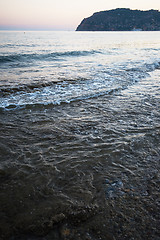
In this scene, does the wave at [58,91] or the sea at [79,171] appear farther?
the wave at [58,91]

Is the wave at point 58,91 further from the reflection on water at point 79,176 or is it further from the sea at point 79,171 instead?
the reflection on water at point 79,176

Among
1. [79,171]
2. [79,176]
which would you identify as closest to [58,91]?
[79,171]

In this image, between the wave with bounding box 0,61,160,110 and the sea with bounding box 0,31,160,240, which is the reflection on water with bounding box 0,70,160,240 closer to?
the sea with bounding box 0,31,160,240

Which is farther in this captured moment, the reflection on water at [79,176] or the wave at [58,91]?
the wave at [58,91]

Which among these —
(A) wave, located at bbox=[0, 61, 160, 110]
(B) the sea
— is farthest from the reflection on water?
(A) wave, located at bbox=[0, 61, 160, 110]

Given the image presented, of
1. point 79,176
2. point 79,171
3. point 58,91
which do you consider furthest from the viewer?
point 58,91

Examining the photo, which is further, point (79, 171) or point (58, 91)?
point (58, 91)

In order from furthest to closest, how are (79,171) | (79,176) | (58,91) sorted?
(58,91) < (79,171) < (79,176)

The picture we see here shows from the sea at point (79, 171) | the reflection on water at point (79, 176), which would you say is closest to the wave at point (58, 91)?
the sea at point (79, 171)

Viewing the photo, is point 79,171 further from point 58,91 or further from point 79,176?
point 58,91

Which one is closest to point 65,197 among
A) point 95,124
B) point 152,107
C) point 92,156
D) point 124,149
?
point 92,156

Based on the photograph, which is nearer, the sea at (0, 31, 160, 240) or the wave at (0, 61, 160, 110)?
the sea at (0, 31, 160, 240)

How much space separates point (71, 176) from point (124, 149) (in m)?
1.33

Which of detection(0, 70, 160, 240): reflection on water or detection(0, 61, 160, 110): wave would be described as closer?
detection(0, 70, 160, 240): reflection on water
